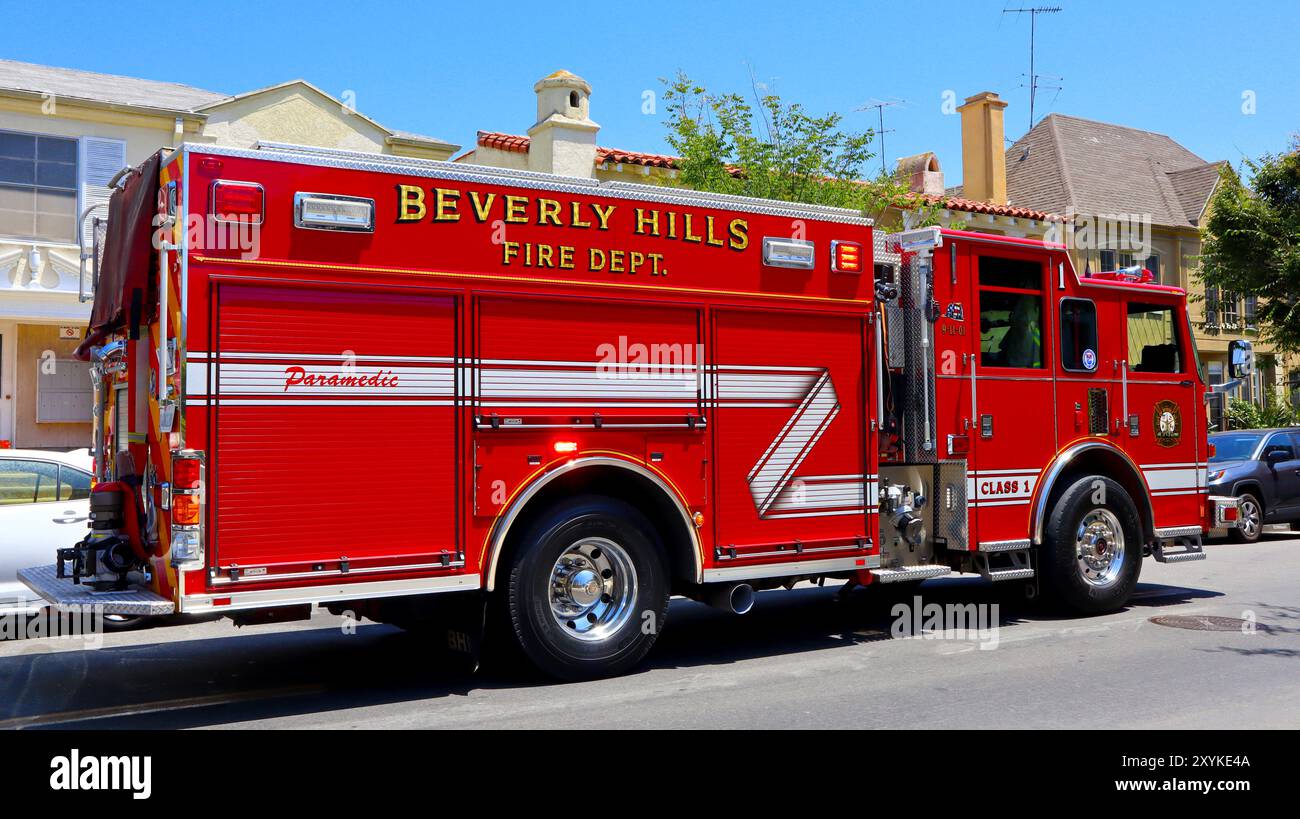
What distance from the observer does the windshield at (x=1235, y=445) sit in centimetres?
1700

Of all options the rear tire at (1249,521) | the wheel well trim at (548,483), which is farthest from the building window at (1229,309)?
the wheel well trim at (548,483)

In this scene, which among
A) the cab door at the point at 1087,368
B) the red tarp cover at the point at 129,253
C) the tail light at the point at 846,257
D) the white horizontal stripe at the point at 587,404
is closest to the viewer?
the red tarp cover at the point at 129,253

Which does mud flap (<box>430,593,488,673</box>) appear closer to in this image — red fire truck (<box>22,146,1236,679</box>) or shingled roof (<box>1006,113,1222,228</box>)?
red fire truck (<box>22,146,1236,679</box>)

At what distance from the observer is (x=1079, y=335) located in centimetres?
950

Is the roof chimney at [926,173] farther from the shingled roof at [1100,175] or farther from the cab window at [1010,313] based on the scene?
the cab window at [1010,313]

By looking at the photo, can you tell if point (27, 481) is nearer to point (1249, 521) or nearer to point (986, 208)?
point (1249, 521)

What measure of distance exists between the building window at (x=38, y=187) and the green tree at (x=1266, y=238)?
72.9ft

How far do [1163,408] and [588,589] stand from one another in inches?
237

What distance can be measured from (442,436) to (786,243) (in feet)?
9.60

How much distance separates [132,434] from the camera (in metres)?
7.02

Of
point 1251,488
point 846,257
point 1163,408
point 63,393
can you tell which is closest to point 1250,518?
point 1251,488

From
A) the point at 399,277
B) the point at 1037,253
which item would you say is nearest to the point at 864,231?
the point at 1037,253

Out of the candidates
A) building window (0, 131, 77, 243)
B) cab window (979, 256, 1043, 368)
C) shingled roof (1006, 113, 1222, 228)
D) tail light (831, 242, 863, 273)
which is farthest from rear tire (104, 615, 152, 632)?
shingled roof (1006, 113, 1222, 228)
